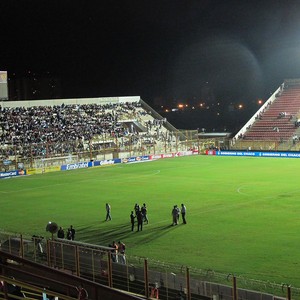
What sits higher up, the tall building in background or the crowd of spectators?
the tall building in background

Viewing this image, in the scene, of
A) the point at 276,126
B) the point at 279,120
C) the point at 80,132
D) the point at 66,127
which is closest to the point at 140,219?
the point at 80,132

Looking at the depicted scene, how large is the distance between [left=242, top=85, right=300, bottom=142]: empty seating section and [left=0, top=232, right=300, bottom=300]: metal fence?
5172 cm

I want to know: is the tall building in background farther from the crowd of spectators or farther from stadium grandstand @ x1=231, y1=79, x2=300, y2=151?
stadium grandstand @ x1=231, y1=79, x2=300, y2=151

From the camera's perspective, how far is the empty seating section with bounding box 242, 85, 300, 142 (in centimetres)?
7019

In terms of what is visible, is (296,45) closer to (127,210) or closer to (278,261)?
(127,210)

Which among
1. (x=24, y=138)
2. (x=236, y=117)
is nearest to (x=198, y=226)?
(x=24, y=138)

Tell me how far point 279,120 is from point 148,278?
61.3 m

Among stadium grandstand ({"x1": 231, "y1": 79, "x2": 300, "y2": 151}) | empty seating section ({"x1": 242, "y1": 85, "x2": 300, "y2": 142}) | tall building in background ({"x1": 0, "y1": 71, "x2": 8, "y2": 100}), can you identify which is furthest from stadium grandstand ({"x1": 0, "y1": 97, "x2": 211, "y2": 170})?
empty seating section ({"x1": 242, "y1": 85, "x2": 300, "y2": 142})

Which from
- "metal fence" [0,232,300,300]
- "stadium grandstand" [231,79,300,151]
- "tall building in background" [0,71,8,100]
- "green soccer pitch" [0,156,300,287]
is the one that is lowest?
"green soccer pitch" [0,156,300,287]

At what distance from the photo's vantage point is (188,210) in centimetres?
3142

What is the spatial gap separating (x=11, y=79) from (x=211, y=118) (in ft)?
137

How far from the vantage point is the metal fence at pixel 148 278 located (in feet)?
44.8

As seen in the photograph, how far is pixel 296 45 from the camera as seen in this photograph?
9206cm

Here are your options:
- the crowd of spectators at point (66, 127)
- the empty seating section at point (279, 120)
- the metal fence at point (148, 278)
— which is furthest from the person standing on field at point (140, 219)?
the empty seating section at point (279, 120)
